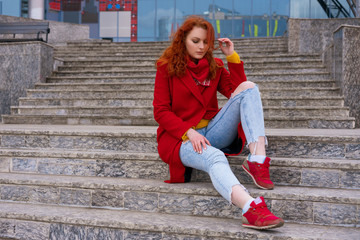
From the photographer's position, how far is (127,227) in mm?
2496

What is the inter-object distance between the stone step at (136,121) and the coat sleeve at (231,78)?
6.21 ft

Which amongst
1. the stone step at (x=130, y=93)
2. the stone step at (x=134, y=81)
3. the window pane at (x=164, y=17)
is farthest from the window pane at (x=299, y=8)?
the stone step at (x=130, y=93)

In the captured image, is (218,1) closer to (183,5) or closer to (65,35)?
(183,5)

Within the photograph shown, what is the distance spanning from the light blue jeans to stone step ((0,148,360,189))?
30 centimetres

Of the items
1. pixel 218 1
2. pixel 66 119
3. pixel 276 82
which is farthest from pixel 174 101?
pixel 218 1

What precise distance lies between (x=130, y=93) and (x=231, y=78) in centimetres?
348

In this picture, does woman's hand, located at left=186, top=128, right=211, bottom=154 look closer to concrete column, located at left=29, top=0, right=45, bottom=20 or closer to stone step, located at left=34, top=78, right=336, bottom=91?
stone step, located at left=34, top=78, right=336, bottom=91

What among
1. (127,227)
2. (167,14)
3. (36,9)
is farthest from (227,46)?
(36,9)

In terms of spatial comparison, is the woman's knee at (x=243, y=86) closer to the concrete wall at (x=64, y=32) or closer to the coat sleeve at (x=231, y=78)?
the coat sleeve at (x=231, y=78)

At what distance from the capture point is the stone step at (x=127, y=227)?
2311 mm

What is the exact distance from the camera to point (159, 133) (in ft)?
9.52

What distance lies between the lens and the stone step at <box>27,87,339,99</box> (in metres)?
5.74

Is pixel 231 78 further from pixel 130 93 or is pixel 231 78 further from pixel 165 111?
pixel 130 93

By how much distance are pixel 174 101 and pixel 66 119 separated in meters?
3.15
